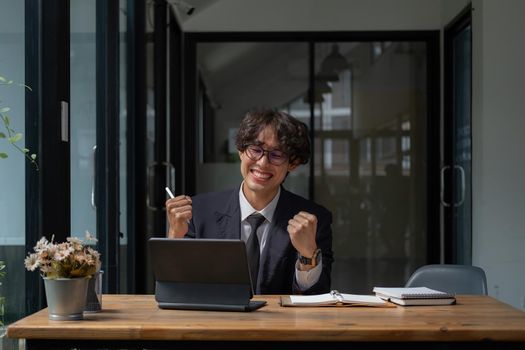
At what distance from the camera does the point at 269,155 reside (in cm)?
301

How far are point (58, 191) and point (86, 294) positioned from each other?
90 centimetres

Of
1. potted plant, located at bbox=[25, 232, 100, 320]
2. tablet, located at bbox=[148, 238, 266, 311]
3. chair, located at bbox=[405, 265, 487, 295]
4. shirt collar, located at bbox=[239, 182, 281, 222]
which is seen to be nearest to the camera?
potted plant, located at bbox=[25, 232, 100, 320]

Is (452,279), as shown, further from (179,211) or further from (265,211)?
(179,211)

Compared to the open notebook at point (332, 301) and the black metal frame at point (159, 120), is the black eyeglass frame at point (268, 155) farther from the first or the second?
the black metal frame at point (159, 120)

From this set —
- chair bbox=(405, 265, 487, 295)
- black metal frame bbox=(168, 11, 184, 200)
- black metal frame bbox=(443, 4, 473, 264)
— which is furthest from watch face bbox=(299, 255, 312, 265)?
black metal frame bbox=(443, 4, 473, 264)

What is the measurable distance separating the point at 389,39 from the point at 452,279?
4086 mm

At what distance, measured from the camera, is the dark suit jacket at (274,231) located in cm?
297

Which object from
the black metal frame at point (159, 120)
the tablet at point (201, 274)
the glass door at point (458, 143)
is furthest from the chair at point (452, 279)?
the glass door at point (458, 143)

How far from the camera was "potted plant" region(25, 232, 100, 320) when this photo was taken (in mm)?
2264

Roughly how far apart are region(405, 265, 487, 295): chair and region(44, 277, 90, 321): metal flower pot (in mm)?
1497

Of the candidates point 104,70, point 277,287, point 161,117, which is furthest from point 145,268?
point 277,287

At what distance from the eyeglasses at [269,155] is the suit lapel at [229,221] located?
189 millimetres

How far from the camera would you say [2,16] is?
2746mm

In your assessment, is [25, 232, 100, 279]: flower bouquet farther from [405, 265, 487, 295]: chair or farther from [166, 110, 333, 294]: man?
Result: [405, 265, 487, 295]: chair
